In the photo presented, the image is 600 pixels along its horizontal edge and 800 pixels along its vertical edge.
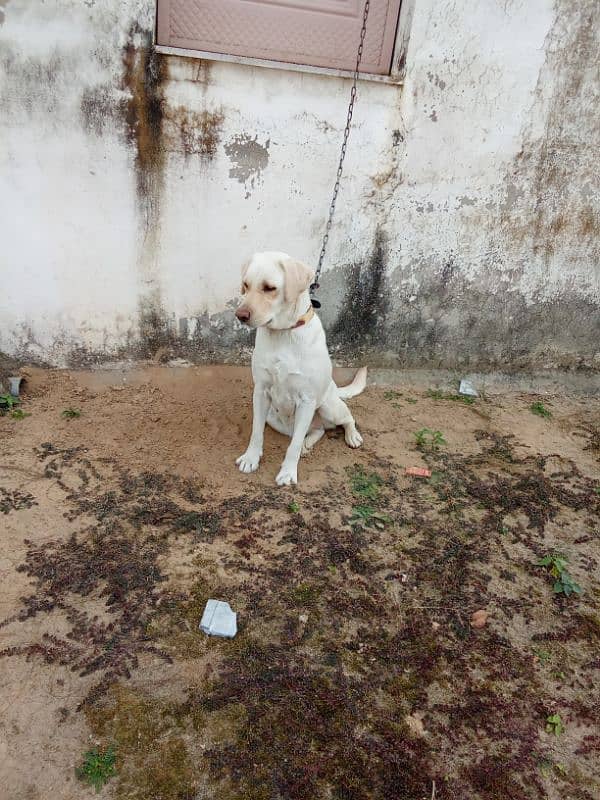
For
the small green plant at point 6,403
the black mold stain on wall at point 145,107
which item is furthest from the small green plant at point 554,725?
the black mold stain on wall at point 145,107

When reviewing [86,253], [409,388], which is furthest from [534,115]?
[86,253]

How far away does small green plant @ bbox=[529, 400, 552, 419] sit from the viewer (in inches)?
187

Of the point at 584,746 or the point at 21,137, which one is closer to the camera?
the point at 584,746

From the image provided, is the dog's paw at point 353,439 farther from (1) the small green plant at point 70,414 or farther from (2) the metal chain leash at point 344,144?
(1) the small green plant at point 70,414

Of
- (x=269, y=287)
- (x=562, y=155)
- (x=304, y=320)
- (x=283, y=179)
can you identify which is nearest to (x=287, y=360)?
(x=304, y=320)

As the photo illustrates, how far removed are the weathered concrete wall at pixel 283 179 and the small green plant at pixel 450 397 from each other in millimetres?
493

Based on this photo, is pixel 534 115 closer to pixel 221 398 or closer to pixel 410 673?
pixel 221 398

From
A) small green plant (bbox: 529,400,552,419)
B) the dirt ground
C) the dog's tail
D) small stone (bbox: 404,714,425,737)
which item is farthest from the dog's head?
small green plant (bbox: 529,400,552,419)

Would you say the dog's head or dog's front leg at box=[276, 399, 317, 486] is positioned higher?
the dog's head

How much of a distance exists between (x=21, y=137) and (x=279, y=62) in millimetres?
1814

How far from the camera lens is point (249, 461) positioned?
3672 mm

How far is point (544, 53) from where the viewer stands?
163 inches

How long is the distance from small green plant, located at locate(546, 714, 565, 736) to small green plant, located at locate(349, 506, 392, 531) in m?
1.27

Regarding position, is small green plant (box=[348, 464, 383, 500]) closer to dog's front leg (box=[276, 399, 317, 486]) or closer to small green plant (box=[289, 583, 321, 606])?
dog's front leg (box=[276, 399, 317, 486])
